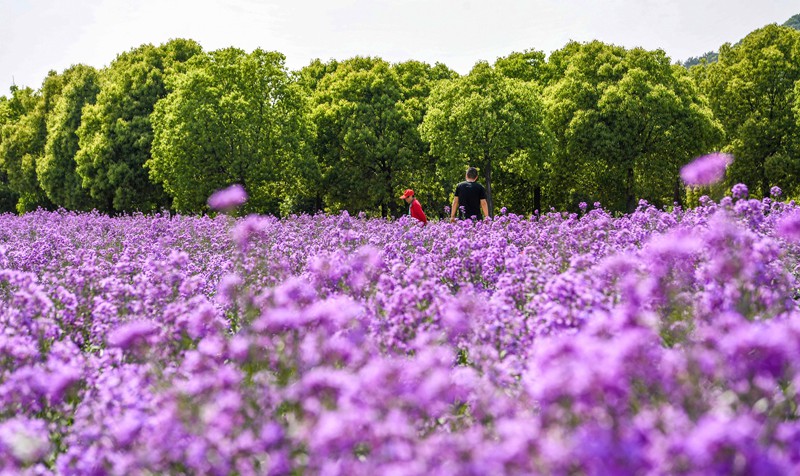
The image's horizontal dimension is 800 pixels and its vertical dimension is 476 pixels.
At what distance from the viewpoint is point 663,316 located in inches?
201

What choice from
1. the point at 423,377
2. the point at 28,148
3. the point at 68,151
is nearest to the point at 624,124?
the point at 423,377

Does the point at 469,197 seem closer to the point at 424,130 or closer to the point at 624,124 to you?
the point at 424,130

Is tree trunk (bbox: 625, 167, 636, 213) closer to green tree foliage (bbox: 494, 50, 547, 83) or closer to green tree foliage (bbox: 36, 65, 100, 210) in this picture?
green tree foliage (bbox: 494, 50, 547, 83)

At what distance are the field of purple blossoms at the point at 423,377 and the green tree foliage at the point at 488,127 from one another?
23.9 m

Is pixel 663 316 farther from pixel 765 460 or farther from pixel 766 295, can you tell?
pixel 765 460

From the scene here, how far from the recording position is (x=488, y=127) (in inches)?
1199

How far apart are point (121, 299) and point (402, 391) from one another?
3.82m

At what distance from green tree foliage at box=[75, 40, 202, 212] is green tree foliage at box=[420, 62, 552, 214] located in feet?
51.5

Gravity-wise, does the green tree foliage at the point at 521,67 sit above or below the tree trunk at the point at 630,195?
above

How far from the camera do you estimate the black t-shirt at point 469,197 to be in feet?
46.2

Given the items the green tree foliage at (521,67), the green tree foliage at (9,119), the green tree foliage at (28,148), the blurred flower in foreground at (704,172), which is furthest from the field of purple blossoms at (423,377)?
the green tree foliage at (9,119)

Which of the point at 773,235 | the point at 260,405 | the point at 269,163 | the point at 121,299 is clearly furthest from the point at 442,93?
the point at 260,405

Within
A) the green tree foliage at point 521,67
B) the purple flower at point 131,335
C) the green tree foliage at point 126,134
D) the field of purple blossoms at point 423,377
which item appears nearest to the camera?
the field of purple blossoms at point 423,377

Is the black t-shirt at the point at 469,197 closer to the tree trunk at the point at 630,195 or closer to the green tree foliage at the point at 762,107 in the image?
the tree trunk at the point at 630,195
